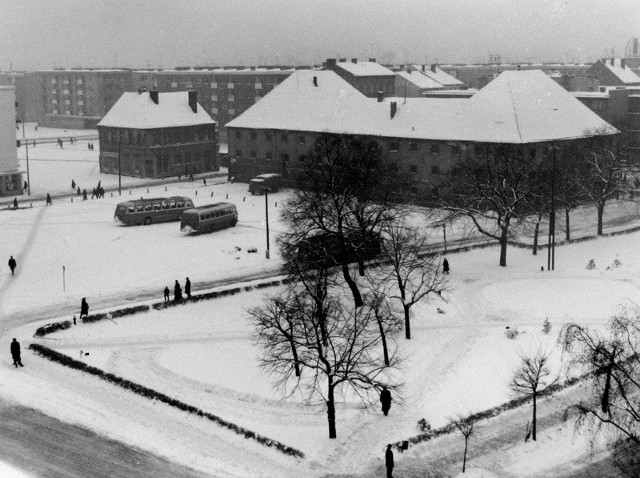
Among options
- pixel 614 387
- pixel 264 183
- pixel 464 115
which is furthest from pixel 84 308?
pixel 464 115

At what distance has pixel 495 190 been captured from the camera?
171ft

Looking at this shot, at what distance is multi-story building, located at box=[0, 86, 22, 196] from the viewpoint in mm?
81188

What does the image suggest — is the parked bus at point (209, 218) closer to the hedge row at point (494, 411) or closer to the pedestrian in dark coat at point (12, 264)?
the pedestrian in dark coat at point (12, 264)

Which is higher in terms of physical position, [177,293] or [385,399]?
[177,293]

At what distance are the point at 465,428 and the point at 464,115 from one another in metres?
49.1

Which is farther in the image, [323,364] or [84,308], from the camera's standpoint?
[84,308]

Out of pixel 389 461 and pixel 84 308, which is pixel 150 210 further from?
pixel 389 461

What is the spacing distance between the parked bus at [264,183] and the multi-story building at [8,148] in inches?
833

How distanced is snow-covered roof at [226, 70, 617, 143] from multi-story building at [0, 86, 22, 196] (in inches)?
883

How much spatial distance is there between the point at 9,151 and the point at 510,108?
44.0m

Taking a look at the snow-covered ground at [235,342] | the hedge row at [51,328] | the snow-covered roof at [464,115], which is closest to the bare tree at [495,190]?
the snow-covered ground at [235,342]

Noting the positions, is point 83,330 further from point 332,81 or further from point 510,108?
point 332,81

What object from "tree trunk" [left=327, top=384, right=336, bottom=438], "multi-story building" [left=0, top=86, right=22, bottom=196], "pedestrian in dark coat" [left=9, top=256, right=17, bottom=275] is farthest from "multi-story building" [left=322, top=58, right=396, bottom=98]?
"tree trunk" [left=327, top=384, right=336, bottom=438]

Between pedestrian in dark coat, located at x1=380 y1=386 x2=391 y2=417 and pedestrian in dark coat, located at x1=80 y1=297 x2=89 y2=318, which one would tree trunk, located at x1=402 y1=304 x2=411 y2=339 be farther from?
pedestrian in dark coat, located at x1=80 y1=297 x2=89 y2=318
